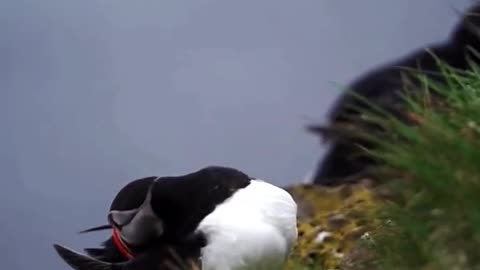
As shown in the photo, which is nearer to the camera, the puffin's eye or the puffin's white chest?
the puffin's white chest

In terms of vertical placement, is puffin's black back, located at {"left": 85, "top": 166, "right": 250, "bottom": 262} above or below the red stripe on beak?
above

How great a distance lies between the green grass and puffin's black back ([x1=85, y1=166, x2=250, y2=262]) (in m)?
0.47

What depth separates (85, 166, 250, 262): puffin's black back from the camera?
6.17ft

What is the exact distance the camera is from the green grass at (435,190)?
1.15 meters

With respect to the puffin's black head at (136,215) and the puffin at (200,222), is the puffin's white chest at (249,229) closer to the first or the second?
the puffin at (200,222)

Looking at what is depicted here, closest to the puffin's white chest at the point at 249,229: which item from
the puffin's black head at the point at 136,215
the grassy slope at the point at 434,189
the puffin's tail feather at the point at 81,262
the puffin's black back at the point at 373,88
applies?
the puffin's black head at the point at 136,215

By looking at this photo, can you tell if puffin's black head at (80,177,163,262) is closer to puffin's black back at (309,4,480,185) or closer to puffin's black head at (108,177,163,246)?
puffin's black head at (108,177,163,246)

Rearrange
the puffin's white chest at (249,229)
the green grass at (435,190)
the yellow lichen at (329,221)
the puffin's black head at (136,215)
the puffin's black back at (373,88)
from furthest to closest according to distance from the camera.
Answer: the puffin's black back at (373,88), the yellow lichen at (329,221), the puffin's black head at (136,215), the puffin's white chest at (249,229), the green grass at (435,190)

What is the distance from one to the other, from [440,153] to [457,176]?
Result: 6cm

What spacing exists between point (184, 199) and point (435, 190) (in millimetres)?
766

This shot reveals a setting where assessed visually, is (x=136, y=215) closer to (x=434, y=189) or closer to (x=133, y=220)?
(x=133, y=220)

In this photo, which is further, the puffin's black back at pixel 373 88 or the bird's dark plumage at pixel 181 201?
the puffin's black back at pixel 373 88

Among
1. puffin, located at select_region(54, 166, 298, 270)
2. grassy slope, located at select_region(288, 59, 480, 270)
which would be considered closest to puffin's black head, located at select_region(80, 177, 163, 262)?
puffin, located at select_region(54, 166, 298, 270)

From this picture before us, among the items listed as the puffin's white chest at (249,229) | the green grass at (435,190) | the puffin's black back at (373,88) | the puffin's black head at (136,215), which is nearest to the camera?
the green grass at (435,190)
